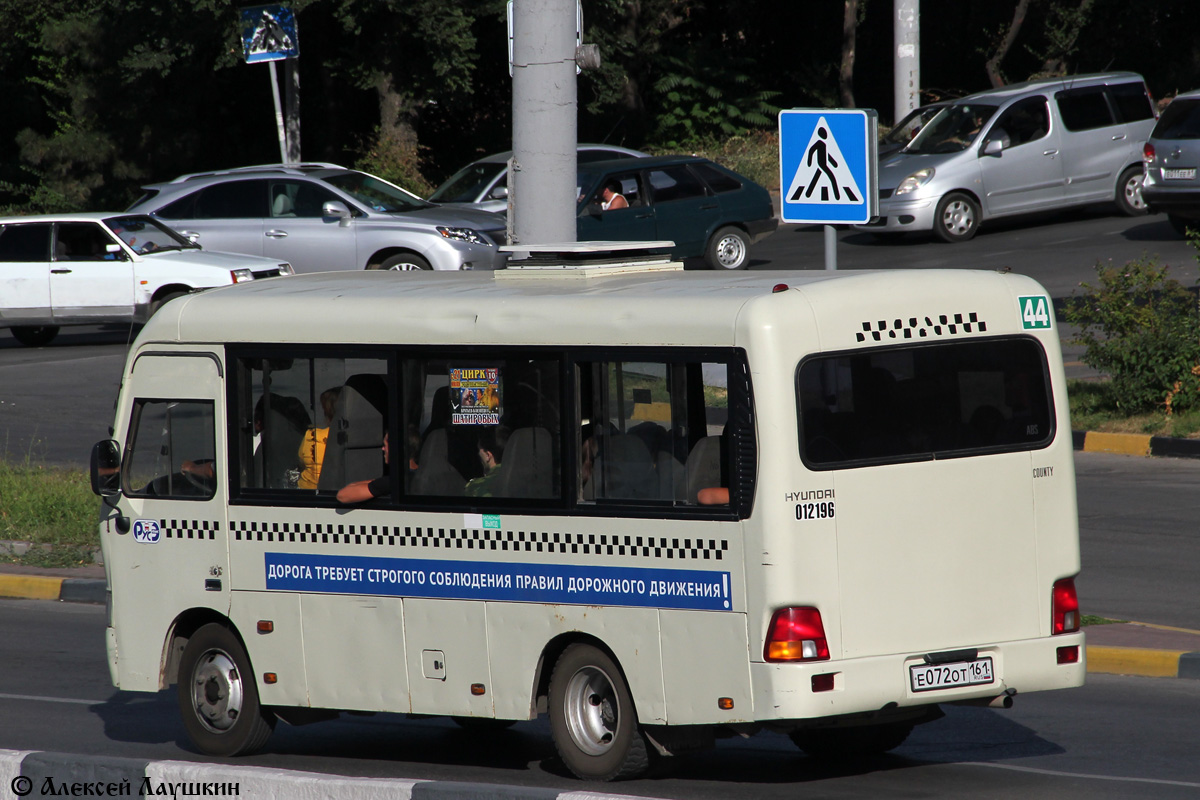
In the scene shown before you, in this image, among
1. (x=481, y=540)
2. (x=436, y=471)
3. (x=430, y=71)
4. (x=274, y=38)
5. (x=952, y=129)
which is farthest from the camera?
(x=430, y=71)

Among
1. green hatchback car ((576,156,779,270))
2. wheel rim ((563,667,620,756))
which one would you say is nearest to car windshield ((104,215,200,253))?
green hatchback car ((576,156,779,270))

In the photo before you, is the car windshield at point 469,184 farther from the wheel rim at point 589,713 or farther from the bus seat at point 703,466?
the bus seat at point 703,466

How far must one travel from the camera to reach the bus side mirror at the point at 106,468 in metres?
7.84

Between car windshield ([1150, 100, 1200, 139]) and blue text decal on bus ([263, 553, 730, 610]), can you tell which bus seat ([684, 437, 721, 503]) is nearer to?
blue text decal on bus ([263, 553, 730, 610])

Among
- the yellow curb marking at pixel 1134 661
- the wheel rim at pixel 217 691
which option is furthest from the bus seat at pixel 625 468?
the yellow curb marking at pixel 1134 661

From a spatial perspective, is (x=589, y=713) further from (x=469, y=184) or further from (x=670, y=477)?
(x=469, y=184)

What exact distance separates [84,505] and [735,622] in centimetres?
827

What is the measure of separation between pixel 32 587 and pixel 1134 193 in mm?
19293

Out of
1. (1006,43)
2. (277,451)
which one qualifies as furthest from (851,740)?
(1006,43)

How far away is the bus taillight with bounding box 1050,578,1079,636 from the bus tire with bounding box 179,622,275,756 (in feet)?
11.7

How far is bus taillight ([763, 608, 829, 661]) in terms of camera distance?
6.31 metres

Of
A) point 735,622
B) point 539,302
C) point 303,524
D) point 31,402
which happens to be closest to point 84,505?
point 31,402

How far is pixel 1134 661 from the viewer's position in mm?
8938

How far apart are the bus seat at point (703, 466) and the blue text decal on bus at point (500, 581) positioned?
13.3 inches
